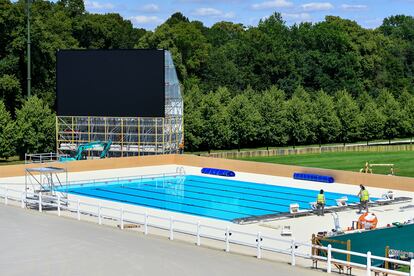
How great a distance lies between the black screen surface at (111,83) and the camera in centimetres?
5853

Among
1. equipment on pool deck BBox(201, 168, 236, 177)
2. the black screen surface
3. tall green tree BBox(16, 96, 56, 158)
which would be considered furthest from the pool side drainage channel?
tall green tree BBox(16, 96, 56, 158)

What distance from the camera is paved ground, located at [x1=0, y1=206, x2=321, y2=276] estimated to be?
72.4 feet

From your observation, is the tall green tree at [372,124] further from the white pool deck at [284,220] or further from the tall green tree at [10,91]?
the tall green tree at [10,91]

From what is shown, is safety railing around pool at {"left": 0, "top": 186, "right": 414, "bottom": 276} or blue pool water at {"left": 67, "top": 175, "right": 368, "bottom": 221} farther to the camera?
blue pool water at {"left": 67, "top": 175, "right": 368, "bottom": 221}

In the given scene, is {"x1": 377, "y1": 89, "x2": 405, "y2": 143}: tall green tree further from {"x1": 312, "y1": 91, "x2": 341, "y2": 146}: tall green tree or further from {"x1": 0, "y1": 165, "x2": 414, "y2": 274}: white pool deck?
{"x1": 0, "y1": 165, "x2": 414, "y2": 274}: white pool deck

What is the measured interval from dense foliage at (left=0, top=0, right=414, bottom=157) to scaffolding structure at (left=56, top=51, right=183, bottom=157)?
9.69 feet

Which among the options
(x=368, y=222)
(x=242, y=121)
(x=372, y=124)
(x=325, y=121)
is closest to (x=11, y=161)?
(x=242, y=121)

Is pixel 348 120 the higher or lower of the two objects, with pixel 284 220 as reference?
higher

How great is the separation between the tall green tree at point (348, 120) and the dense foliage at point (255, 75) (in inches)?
4.8

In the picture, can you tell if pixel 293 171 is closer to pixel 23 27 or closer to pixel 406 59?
pixel 23 27

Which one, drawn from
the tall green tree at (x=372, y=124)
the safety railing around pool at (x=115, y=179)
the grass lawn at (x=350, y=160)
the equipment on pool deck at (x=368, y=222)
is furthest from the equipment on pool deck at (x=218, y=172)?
the tall green tree at (x=372, y=124)

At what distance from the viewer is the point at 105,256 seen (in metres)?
24.0

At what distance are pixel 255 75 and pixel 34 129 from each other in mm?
46398

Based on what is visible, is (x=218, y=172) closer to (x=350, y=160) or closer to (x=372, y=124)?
(x=350, y=160)
